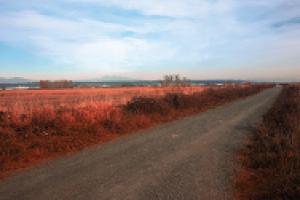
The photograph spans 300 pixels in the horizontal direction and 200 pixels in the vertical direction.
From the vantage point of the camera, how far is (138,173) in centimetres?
673

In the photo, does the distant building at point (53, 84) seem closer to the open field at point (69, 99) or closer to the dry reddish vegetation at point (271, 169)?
the open field at point (69, 99)

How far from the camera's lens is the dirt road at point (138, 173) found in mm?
5496

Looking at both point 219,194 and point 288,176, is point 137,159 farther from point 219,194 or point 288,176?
point 288,176

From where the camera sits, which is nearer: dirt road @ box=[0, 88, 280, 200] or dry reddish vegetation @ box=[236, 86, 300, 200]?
dry reddish vegetation @ box=[236, 86, 300, 200]

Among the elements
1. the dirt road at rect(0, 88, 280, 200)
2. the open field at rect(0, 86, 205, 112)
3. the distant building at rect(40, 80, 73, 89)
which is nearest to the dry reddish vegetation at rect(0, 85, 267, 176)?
the dirt road at rect(0, 88, 280, 200)

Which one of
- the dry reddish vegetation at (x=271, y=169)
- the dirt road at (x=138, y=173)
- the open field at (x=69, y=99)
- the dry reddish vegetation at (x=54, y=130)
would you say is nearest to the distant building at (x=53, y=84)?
the open field at (x=69, y=99)

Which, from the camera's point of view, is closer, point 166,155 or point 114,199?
point 114,199

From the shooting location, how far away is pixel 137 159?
7980 mm

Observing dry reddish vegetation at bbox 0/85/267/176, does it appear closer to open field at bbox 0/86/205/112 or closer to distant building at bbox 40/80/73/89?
open field at bbox 0/86/205/112

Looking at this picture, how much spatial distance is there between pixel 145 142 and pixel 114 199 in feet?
17.4

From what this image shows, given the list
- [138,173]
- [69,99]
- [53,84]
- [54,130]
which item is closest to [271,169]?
[138,173]

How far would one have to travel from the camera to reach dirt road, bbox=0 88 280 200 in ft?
18.0

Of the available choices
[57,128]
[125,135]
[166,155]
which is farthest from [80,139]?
[166,155]

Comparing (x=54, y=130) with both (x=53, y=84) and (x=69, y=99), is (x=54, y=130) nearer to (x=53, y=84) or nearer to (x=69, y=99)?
(x=69, y=99)
